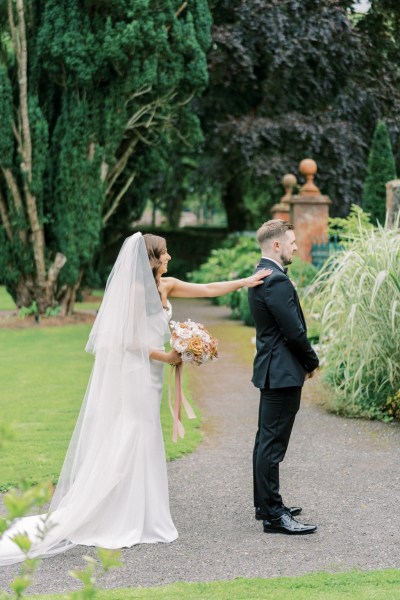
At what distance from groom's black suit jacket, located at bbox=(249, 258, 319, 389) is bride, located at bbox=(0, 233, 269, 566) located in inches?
3.9

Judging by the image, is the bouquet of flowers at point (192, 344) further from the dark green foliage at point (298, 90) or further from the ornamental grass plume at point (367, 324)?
the dark green foliage at point (298, 90)

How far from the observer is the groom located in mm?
4742

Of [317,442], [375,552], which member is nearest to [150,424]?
[375,552]

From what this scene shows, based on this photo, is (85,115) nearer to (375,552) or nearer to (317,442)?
(317,442)

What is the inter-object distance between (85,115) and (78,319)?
388cm

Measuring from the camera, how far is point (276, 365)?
4.80m

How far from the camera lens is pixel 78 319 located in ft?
53.4

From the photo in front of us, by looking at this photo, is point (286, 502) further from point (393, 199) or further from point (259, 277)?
point (393, 199)

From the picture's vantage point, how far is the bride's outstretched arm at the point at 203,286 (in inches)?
189

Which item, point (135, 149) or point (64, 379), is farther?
point (135, 149)

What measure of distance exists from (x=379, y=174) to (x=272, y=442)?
14.6m

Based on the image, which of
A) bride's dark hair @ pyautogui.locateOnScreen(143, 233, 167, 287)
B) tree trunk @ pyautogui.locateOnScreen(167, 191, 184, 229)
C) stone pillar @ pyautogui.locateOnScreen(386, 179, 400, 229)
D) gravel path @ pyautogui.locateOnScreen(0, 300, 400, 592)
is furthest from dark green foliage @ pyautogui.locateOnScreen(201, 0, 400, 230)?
bride's dark hair @ pyautogui.locateOnScreen(143, 233, 167, 287)

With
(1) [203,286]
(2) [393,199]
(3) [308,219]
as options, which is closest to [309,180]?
(3) [308,219]

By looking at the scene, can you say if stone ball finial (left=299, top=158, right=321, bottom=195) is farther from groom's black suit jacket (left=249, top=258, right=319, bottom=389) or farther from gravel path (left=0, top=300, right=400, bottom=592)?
groom's black suit jacket (left=249, top=258, right=319, bottom=389)
